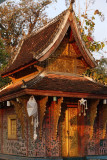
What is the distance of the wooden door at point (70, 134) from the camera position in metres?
9.93

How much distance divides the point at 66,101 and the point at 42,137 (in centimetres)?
174

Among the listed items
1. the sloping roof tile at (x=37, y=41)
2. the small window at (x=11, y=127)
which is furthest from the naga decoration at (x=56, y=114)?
the small window at (x=11, y=127)

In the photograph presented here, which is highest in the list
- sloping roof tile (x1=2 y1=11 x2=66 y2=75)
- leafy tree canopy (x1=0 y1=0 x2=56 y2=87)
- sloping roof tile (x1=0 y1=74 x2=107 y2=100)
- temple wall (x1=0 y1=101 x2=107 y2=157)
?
leafy tree canopy (x1=0 y1=0 x2=56 y2=87)

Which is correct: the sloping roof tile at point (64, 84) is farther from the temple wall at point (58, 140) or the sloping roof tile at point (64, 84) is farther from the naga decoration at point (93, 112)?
the temple wall at point (58, 140)

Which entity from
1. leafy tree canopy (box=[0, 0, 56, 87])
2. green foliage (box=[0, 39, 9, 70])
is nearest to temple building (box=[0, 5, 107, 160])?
green foliage (box=[0, 39, 9, 70])

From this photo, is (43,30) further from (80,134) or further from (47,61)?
(80,134)

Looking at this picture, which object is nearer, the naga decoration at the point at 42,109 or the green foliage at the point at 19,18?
the naga decoration at the point at 42,109

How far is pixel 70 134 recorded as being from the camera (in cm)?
1011

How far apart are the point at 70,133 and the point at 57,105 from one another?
1592mm

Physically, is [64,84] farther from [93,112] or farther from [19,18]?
[19,18]

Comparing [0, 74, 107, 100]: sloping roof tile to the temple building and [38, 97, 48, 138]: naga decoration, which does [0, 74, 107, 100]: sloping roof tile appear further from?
[38, 97, 48, 138]: naga decoration

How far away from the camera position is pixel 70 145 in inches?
397

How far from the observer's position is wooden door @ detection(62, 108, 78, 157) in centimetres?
993

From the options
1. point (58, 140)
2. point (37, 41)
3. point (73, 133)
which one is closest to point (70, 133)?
point (73, 133)
